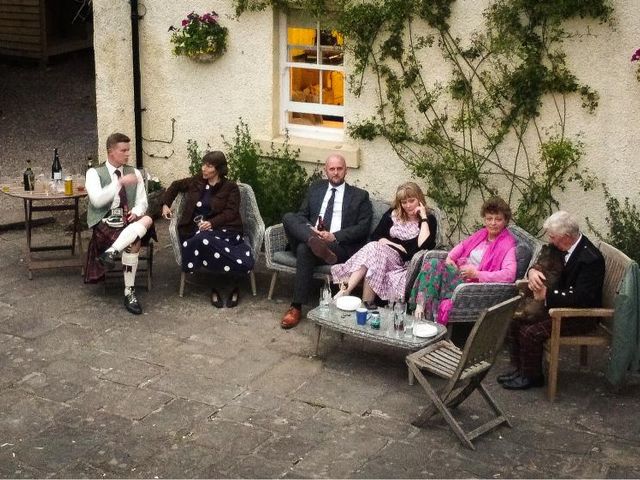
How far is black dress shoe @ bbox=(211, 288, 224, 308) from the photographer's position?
9.55 meters

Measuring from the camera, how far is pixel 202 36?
11156 mm

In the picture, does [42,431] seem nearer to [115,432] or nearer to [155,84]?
[115,432]

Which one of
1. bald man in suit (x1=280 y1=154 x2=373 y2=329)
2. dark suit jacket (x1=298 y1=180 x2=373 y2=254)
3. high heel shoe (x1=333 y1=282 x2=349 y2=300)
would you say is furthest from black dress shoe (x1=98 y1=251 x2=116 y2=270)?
high heel shoe (x1=333 y1=282 x2=349 y2=300)

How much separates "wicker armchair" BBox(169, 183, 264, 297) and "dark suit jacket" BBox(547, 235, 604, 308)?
297cm


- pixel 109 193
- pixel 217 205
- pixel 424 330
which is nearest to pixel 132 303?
pixel 109 193

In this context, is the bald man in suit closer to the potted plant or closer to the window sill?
the window sill

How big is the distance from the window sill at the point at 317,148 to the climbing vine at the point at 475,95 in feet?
0.66

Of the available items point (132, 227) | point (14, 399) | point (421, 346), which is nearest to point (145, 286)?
point (132, 227)

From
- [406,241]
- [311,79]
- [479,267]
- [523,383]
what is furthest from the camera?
[311,79]

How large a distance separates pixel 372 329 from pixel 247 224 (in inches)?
101

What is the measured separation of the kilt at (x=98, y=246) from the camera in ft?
31.6

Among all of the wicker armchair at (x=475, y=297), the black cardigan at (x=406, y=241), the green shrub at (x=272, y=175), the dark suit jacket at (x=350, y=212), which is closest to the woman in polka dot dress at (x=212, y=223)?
the dark suit jacket at (x=350, y=212)

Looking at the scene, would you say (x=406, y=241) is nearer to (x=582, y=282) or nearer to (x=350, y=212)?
(x=350, y=212)

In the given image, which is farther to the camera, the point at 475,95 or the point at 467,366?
the point at 475,95
